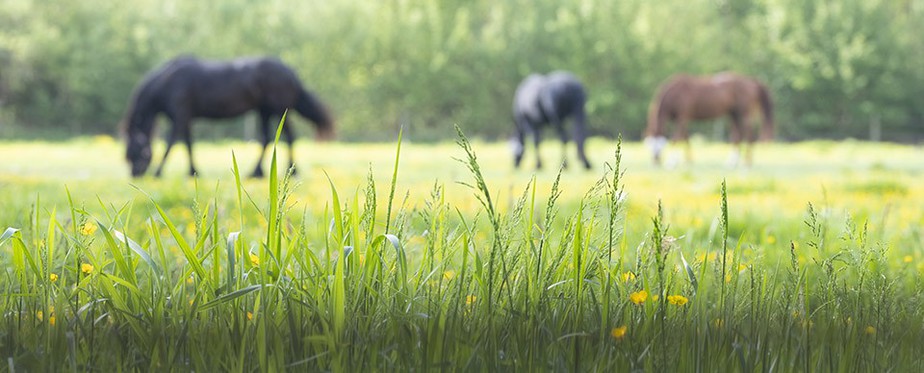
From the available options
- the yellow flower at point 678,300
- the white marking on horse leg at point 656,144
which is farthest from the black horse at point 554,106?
the yellow flower at point 678,300

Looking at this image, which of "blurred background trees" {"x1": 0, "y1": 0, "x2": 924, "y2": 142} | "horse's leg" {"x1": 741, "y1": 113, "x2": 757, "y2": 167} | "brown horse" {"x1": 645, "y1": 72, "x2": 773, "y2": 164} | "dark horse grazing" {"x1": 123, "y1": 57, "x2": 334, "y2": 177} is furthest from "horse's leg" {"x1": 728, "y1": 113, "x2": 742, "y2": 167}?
"blurred background trees" {"x1": 0, "y1": 0, "x2": 924, "y2": 142}

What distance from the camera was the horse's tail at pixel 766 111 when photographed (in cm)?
1719

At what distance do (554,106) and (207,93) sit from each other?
561 centimetres

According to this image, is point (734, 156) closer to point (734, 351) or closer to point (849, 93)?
point (734, 351)

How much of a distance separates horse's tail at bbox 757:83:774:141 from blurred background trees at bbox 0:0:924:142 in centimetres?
2339

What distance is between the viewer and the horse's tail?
17.2 m

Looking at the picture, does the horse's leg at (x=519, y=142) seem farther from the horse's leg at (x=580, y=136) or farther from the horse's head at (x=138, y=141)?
the horse's head at (x=138, y=141)

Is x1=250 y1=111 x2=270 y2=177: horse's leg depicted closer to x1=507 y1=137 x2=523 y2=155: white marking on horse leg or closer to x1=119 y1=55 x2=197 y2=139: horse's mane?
x1=119 y1=55 x2=197 y2=139: horse's mane

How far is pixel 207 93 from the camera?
12.3 metres

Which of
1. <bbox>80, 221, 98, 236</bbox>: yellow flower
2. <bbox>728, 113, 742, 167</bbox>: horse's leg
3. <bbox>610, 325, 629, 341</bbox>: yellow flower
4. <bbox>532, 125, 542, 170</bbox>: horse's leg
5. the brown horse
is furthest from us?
the brown horse

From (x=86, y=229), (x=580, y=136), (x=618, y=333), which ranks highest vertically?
(x=580, y=136)

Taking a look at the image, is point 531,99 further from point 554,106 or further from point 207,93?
point 207,93

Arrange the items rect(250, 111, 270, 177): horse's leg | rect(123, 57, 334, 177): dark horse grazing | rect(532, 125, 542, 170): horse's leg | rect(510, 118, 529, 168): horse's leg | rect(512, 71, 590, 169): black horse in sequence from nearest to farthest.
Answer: rect(250, 111, 270, 177): horse's leg → rect(123, 57, 334, 177): dark horse grazing → rect(512, 71, 590, 169): black horse → rect(532, 125, 542, 170): horse's leg → rect(510, 118, 529, 168): horse's leg

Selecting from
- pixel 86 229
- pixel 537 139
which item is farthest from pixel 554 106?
pixel 86 229
